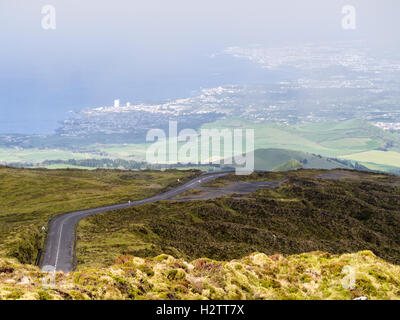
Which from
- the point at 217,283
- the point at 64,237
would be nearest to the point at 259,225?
the point at 64,237

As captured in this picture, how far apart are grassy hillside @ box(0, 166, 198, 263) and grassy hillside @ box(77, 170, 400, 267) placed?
6.66 meters

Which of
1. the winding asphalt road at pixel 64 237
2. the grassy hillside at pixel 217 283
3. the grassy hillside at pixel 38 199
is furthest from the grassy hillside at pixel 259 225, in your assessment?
the grassy hillside at pixel 217 283

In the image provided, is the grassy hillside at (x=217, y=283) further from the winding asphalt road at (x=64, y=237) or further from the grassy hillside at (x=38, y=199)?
the grassy hillside at (x=38, y=199)

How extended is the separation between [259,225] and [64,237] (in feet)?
111

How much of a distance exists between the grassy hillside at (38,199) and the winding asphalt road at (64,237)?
1.53 meters

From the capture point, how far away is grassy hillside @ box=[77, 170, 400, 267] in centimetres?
5086

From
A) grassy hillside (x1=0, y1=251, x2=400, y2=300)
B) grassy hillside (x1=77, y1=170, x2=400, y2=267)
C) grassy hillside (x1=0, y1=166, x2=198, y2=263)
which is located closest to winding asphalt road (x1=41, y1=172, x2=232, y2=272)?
grassy hillside (x1=77, y1=170, x2=400, y2=267)

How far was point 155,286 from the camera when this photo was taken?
802 inches

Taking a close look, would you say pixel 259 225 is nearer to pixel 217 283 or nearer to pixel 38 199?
pixel 217 283

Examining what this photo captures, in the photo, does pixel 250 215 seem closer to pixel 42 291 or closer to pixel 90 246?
pixel 90 246

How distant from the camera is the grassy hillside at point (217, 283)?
1831cm

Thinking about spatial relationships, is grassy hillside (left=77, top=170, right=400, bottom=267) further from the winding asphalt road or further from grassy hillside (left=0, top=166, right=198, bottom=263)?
grassy hillside (left=0, top=166, right=198, bottom=263)
